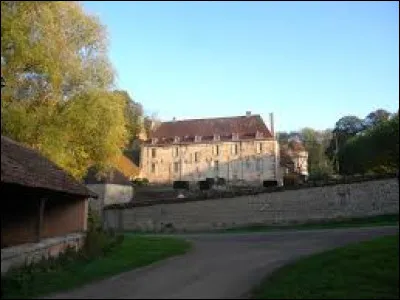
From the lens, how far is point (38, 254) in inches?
632

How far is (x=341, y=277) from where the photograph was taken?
1272 cm

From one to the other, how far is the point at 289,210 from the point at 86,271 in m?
22.9

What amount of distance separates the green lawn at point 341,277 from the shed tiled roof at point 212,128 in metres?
59.2

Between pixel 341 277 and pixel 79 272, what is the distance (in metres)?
6.50

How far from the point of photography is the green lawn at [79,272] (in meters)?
12.4

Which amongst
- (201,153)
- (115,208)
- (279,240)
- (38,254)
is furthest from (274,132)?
(38,254)

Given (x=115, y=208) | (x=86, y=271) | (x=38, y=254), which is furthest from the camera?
(x=115, y=208)

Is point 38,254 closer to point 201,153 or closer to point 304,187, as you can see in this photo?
point 304,187

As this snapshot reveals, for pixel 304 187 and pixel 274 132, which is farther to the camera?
pixel 274 132

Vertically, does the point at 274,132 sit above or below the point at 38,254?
above

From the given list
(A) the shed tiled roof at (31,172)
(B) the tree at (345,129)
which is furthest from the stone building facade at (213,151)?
(A) the shed tiled roof at (31,172)

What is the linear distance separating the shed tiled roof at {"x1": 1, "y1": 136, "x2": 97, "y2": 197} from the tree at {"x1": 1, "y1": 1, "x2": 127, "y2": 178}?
160 inches

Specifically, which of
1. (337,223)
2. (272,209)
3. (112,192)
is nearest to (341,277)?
(337,223)

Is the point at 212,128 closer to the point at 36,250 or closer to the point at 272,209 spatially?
the point at 272,209
